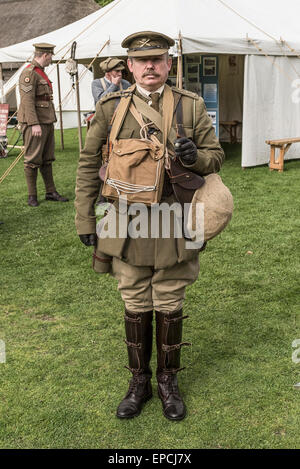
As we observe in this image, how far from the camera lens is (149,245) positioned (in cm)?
272

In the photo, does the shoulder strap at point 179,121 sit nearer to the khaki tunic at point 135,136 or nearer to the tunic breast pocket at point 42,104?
the khaki tunic at point 135,136

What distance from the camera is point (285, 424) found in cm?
272

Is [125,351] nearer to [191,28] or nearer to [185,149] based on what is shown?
[185,149]

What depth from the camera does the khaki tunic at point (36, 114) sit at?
6.91 metres

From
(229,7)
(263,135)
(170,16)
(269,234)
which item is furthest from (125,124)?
(229,7)

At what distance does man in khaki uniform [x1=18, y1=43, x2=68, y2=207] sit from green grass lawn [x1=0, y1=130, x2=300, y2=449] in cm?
142

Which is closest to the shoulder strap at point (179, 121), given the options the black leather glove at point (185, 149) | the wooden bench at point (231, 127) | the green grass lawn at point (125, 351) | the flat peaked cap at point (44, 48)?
the black leather glove at point (185, 149)

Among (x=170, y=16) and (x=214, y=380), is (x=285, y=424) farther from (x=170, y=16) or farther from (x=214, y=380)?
(x=170, y=16)

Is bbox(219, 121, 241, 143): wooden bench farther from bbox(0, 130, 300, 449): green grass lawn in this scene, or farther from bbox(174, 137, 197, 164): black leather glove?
bbox(174, 137, 197, 164): black leather glove

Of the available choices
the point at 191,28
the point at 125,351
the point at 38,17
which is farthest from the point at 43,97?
the point at 38,17

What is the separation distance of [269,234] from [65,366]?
10.3ft

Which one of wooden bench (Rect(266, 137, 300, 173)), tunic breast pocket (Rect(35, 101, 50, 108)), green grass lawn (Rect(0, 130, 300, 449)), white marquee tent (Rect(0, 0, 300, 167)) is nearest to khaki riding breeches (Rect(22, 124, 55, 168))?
tunic breast pocket (Rect(35, 101, 50, 108))

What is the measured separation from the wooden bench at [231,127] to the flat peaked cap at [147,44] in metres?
10.7
